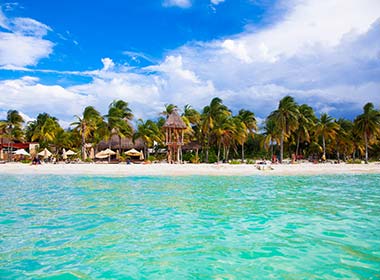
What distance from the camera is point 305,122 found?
44.7m

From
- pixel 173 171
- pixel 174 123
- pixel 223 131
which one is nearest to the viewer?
pixel 173 171

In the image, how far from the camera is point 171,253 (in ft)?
18.4

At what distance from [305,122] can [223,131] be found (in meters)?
13.9

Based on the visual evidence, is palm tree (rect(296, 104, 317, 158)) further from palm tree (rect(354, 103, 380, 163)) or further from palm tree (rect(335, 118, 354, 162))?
palm tree (rect(354, 103, 380, 163))

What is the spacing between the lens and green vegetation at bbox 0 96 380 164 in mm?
39656

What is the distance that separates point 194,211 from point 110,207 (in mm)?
2758

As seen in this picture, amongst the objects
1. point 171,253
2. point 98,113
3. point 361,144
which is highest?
point 98,113

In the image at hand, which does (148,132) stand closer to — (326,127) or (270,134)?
(270,134)

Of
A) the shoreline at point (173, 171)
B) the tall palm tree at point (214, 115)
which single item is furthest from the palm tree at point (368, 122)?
the tall palm tree at point (214, 115)

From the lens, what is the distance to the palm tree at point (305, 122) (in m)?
44.1

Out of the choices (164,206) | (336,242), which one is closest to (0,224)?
(164,206)

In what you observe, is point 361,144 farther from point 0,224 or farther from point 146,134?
point 0,224

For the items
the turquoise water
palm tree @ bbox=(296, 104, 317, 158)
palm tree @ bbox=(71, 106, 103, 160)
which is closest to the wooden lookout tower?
palm tree @ bbox=(71, 106, 103, 160)

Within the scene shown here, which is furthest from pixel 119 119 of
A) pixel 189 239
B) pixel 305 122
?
pixel 189 239
